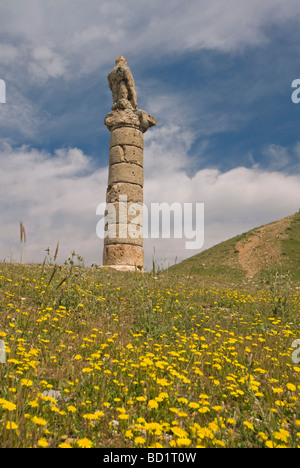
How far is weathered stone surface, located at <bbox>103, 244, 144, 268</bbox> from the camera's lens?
16922mm

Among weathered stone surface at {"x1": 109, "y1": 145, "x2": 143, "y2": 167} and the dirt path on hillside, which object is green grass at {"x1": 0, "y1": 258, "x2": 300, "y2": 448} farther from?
the dirt path on hillside

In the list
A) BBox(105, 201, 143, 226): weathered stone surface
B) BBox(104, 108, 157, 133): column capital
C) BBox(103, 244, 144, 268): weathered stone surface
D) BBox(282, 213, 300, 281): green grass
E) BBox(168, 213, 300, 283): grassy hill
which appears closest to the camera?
BBox(103, 244, 144, 268): weathered stone surface

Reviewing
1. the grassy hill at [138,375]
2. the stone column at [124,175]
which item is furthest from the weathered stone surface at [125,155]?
the grassy hill at [138,375]

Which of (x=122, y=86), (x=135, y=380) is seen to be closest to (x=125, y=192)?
(x=122, y=86)

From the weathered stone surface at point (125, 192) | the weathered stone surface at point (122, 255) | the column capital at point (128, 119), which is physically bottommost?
the weathered stone surface at point (122, 255)

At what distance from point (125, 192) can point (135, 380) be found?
14.4 metres

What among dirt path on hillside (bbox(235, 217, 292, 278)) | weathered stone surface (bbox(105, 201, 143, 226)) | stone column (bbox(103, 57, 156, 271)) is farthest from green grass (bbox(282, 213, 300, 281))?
stone column (bbox(103, 57, 156, 271))

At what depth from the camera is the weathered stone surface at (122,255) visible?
16922 millimetres

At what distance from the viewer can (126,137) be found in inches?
718

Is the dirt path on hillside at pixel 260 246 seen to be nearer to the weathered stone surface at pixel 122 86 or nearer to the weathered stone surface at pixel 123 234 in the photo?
the weathered stone surface at pixel 123 234

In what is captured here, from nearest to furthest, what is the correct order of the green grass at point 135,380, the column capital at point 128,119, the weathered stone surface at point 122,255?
the green grass at point 135,380 < the weathered stone surface at point 122,255 < the column capital at point 128,119

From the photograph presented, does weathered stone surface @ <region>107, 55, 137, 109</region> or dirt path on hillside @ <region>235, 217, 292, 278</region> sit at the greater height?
weathered stone surface @ <region>107, 55, 137, 109</region>
